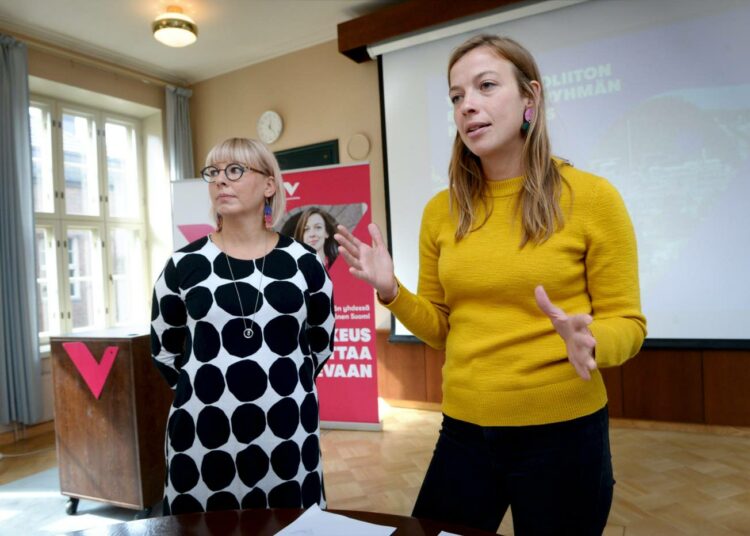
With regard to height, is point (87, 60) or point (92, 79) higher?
point (87, 60)

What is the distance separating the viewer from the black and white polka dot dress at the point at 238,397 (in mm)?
1422

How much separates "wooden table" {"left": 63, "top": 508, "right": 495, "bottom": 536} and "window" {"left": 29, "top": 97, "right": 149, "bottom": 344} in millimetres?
4168

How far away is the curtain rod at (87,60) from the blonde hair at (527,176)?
4.65m

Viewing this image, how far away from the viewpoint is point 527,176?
1007 mm

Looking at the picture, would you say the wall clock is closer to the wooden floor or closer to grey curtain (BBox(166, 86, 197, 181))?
grey curtain (BBox(166, 86, 197, 181))

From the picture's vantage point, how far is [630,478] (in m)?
2.78

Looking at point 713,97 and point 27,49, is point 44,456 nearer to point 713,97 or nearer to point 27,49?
point 27,49

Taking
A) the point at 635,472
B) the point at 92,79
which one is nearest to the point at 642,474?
the point at 635,472

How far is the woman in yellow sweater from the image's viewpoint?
928mm

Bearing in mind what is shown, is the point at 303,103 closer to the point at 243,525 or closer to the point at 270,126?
the point at 270,126

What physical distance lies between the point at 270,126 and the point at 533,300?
4.65 metres

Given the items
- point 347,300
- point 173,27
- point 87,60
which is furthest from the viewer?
point 87,60

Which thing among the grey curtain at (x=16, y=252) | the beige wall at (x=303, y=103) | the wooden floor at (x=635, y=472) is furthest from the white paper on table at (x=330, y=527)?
the grey curtain at (x=16, y=252)

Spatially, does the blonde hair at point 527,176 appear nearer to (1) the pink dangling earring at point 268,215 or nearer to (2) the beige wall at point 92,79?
(1) the pink dangling earring at point 268,215
